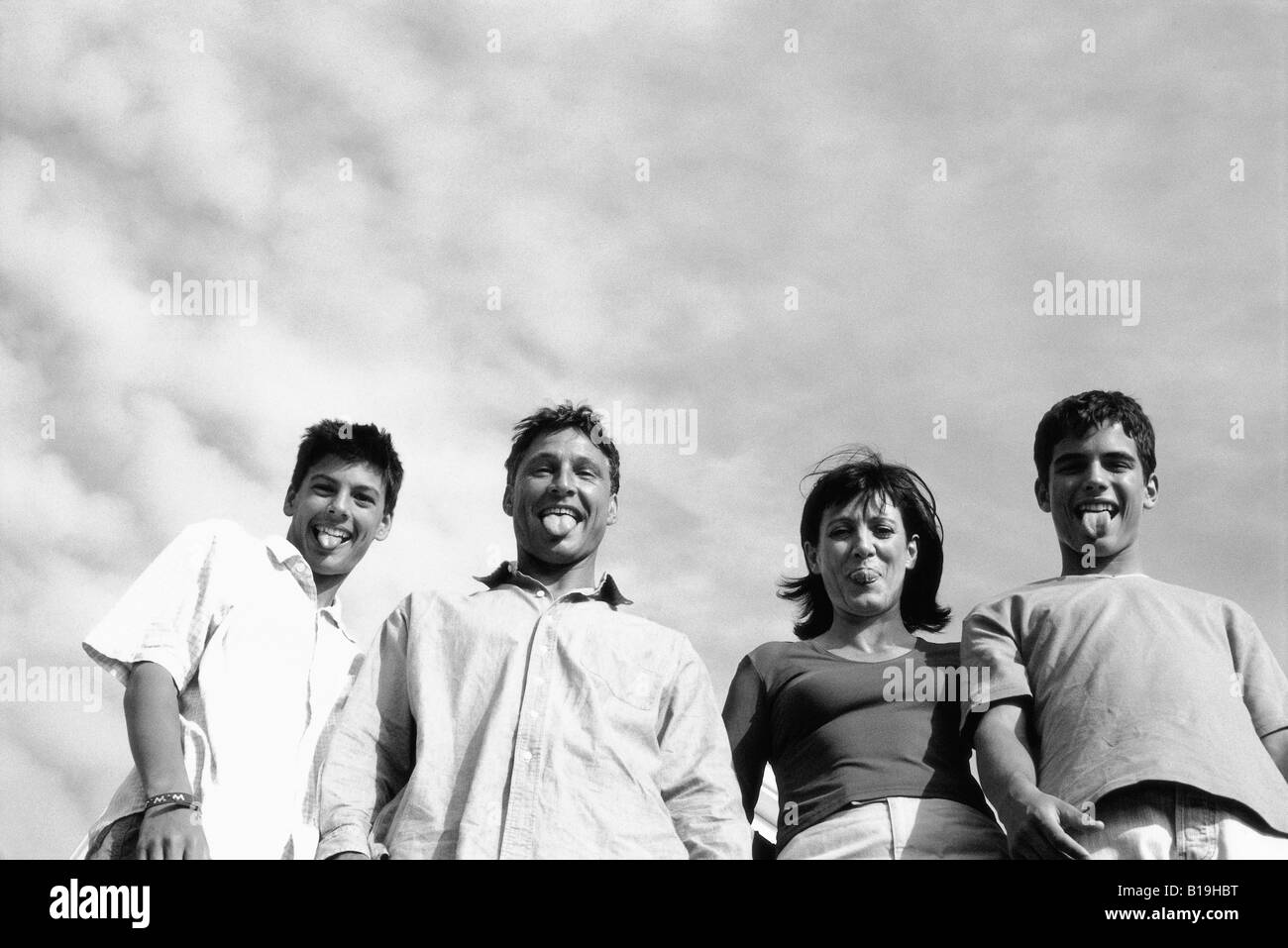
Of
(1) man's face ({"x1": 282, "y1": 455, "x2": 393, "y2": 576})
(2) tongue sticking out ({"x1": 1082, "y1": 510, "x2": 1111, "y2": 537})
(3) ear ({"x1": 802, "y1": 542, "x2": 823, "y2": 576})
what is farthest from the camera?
(3) ear ({"x1": 802, "y1": 542, "x2": 823, "y2": 576})

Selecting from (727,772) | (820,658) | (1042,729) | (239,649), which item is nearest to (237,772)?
(239,649)

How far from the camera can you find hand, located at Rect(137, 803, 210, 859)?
422cm

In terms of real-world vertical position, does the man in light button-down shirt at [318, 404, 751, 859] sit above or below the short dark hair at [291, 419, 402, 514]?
below

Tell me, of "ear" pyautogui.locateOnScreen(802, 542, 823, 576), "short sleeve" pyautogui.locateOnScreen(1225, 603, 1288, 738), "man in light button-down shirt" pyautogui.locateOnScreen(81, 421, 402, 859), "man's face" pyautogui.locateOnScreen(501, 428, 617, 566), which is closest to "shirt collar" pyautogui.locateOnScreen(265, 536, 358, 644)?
"man in light button-down shirt" pyautogui.locateOnScreen(81, 421, 402, 859)

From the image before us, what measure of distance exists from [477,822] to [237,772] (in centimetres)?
85

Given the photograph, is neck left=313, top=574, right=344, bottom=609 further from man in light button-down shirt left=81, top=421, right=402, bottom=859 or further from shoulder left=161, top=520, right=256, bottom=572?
shoulder left=161, top=520, right=256, bottom=572

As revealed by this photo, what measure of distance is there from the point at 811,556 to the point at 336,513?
5.95 ft

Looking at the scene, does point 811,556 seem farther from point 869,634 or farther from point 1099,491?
point 1099,491

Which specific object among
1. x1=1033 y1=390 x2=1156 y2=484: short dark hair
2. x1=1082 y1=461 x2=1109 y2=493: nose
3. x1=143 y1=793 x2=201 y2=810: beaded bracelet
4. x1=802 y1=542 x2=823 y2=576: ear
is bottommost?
x1=143 y1=793 x2=201 y2=810: beaded bracelet

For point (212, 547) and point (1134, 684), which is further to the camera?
point (212, 547)

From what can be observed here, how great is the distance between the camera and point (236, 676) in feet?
15.6

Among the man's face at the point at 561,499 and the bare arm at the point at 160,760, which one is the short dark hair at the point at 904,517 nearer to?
the man's face at the point at 561,499

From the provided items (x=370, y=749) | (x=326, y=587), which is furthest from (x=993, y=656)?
(x=326, y=587)
